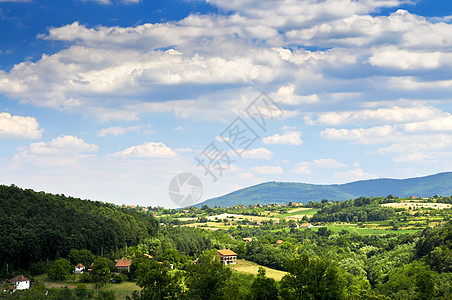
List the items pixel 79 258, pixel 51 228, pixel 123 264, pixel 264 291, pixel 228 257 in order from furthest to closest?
pixel 228 257
pixel 51 228
pixel 123 264
pixel 79 258
pixel 264 291

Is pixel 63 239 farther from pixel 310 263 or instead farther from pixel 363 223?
pixel 363 223

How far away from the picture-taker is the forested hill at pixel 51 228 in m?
80.4

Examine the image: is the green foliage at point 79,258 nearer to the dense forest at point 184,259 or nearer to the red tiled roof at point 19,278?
the dense forest at point 184,259

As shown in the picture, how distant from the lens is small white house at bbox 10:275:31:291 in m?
69.2

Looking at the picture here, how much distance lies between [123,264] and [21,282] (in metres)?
20.0

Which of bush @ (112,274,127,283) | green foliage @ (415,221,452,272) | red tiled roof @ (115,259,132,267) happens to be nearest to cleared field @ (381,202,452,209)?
green foliage @ (415,221,452,272)

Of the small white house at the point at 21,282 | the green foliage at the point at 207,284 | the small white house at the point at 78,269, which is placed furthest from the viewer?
the small white house at the point at 78,269

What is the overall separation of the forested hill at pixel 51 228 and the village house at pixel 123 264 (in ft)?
27.1

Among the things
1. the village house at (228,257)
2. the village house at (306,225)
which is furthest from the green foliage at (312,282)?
the village house at (306,225)

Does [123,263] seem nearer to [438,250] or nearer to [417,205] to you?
[438,250]

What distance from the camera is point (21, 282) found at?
7019cm

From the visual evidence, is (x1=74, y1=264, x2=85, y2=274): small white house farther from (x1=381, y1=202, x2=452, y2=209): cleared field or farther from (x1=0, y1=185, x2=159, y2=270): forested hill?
(x1=381, y1=202, x2=452, y2=209): cleared field

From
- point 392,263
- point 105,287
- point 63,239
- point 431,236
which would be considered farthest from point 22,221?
point 431,236

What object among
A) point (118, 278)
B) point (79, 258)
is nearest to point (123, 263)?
point (79, 258)
